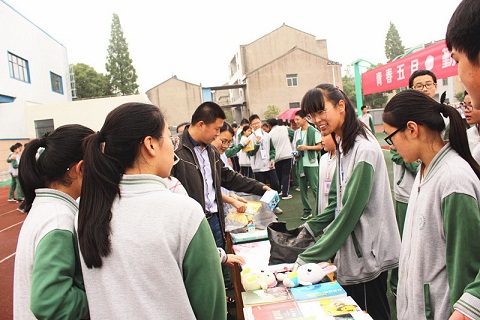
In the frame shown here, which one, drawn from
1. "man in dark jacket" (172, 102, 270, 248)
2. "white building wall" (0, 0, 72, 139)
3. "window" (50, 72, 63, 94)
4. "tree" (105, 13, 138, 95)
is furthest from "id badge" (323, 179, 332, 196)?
"tree" (105, 13, 138, 95)

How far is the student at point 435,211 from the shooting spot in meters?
1.26

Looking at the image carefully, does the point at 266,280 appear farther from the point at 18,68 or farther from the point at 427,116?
the point at 18,68

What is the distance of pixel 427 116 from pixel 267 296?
111 cm

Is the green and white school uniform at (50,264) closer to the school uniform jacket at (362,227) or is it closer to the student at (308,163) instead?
the school uniform jacket at (362,227)

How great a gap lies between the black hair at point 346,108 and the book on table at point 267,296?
2.71 ft

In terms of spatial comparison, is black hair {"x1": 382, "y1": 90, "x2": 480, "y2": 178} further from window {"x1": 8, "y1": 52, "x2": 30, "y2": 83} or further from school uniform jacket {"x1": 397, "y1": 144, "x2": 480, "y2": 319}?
window {"x1": 8, "y1": 52, "x2": 30, "y2": 83}

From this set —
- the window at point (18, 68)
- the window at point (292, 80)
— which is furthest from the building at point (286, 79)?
the window at point (18, 68)

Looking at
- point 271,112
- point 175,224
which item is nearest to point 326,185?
point 175,224

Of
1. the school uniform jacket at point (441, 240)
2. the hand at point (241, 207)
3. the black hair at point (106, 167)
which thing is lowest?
the hand at point (241, 207)

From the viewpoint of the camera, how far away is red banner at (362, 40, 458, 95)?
5.92m

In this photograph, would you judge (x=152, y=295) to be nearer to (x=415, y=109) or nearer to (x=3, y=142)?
(x=415, y=109)

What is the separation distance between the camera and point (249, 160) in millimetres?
7867

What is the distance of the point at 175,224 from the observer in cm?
113

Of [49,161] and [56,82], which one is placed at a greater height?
[56,82]
